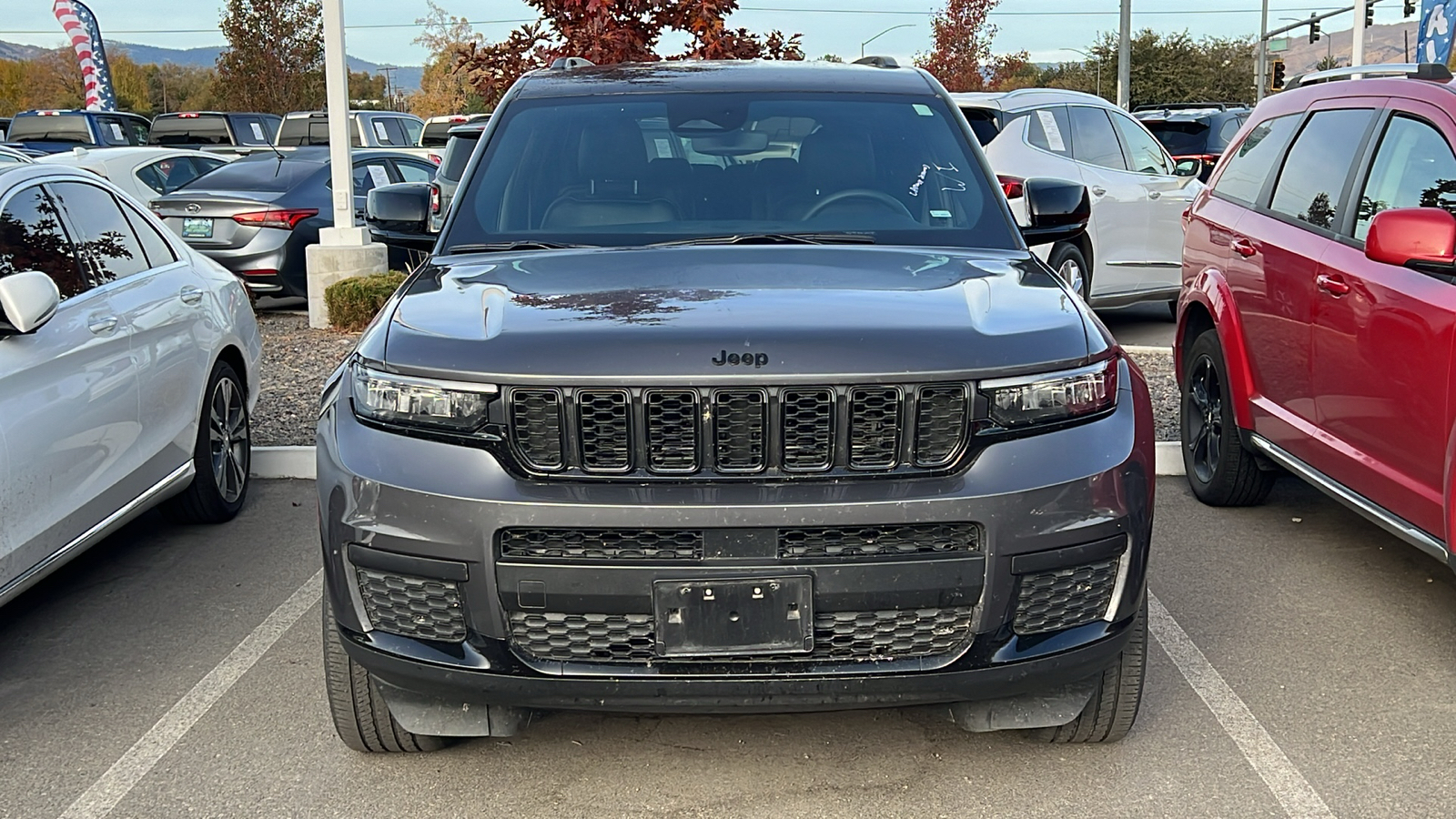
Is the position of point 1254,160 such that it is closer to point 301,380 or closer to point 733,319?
point 733,319

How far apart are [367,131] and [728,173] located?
69.7 feet

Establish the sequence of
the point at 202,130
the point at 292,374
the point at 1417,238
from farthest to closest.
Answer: the point at 202,130, the point at 292,374, the point at 1417,238

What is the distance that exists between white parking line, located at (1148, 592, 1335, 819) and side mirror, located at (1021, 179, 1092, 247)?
1.31 meters

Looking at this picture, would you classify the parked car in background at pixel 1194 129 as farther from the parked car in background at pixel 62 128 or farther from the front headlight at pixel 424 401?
the parked car in background at pixel 62 128

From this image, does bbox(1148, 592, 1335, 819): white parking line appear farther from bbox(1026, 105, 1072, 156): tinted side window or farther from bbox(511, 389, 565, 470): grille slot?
bbox(1026, 105, 1072, 156): tinted side window

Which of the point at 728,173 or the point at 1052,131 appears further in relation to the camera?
the point at 1052,131

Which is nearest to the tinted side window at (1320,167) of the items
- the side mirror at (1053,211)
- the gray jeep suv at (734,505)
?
the side mirror at (1053,211)

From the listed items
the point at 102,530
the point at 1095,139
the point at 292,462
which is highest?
the point at 1095,139

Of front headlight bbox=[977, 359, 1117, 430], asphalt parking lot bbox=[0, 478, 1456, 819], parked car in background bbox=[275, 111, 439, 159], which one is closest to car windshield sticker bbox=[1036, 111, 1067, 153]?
asphalt parking lot bbox=[0, 478, 1456, 819]

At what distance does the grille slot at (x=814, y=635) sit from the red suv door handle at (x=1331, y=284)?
2556 mm

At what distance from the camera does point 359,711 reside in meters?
3.60

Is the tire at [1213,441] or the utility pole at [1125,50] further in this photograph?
the utility pole at [1125,50]

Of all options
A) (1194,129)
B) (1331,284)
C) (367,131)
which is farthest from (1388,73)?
(367,131)

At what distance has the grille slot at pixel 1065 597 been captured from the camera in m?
3.15
